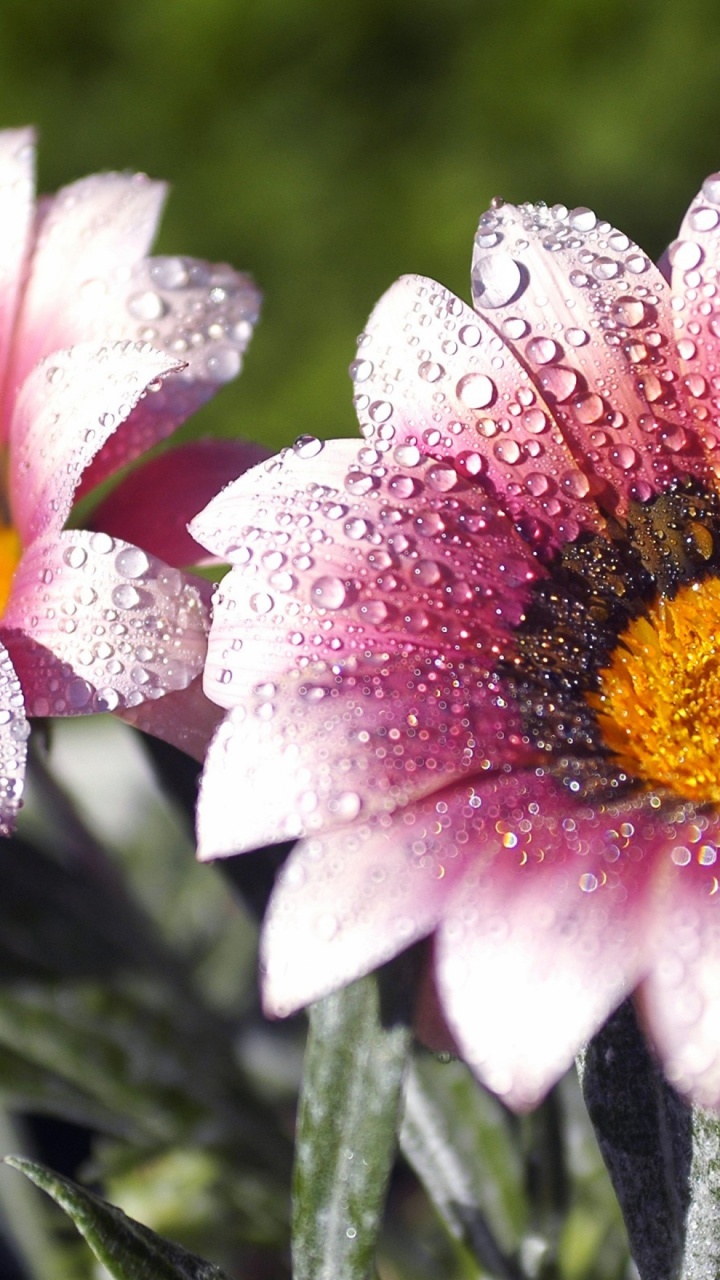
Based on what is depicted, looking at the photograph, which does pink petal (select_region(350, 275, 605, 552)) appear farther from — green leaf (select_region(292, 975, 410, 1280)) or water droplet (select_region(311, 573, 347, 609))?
green leaf (select_region(292, 975, 410, 1280))

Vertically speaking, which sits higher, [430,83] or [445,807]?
[445,807]

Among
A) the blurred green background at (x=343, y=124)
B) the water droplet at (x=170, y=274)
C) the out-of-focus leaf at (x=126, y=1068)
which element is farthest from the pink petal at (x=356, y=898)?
the blurred green background at (x=343, y=124)

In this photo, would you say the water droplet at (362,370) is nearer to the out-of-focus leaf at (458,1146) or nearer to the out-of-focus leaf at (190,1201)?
the out-of-focus leaf at (458,1146)

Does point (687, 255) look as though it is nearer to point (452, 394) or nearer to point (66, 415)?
point (452, 394)

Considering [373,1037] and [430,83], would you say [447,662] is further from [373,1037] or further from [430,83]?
[430,83]

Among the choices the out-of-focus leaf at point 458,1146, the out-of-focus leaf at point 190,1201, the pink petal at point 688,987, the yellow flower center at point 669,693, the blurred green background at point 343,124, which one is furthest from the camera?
the blurred green background at point 343,124

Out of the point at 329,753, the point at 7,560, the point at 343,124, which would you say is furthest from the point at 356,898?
the point at 343,124

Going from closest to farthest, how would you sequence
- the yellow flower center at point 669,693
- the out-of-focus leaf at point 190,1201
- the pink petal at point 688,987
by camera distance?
the pink petal at point 688,987 < the yellow flower center at point 669,693 < the out-of-focus leaf at point 190,1201

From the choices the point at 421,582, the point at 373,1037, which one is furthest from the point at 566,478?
the point at 373,1037
